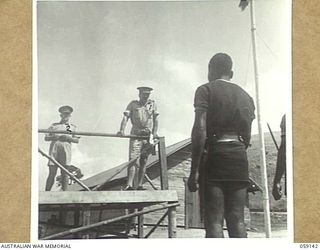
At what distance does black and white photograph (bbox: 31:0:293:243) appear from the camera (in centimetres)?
128

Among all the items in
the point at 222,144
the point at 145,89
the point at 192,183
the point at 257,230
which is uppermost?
the point at 145,89

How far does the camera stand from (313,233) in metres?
1.26

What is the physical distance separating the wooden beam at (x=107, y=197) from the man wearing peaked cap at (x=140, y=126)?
0.9 inches

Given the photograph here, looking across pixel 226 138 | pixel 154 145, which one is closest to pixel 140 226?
pixel 154 145

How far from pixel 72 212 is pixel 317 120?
2.17ft

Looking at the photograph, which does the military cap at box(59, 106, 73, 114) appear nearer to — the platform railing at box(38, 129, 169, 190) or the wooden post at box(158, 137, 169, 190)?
the platform railing at box(38, 129, 169, 190)

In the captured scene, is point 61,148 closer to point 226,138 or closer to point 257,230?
point 226,138

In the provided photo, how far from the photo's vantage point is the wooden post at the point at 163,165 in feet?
4.29

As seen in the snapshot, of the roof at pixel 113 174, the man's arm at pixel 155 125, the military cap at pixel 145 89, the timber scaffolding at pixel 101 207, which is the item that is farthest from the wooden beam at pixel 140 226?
the military cap at pixel 145 89

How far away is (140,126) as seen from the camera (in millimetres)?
1323

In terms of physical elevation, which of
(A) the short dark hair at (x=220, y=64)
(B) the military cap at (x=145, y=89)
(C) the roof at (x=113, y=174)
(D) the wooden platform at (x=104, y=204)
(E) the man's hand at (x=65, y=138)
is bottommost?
(D) the wooden platform at (x=104, y=204)

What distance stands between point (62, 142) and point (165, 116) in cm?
27

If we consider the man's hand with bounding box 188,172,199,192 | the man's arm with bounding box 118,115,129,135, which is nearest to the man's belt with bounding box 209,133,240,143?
the man's hand with bounding box 188,172,199,192

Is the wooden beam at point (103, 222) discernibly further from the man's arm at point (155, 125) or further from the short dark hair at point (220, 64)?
the short dark hair at point (220, 64)
